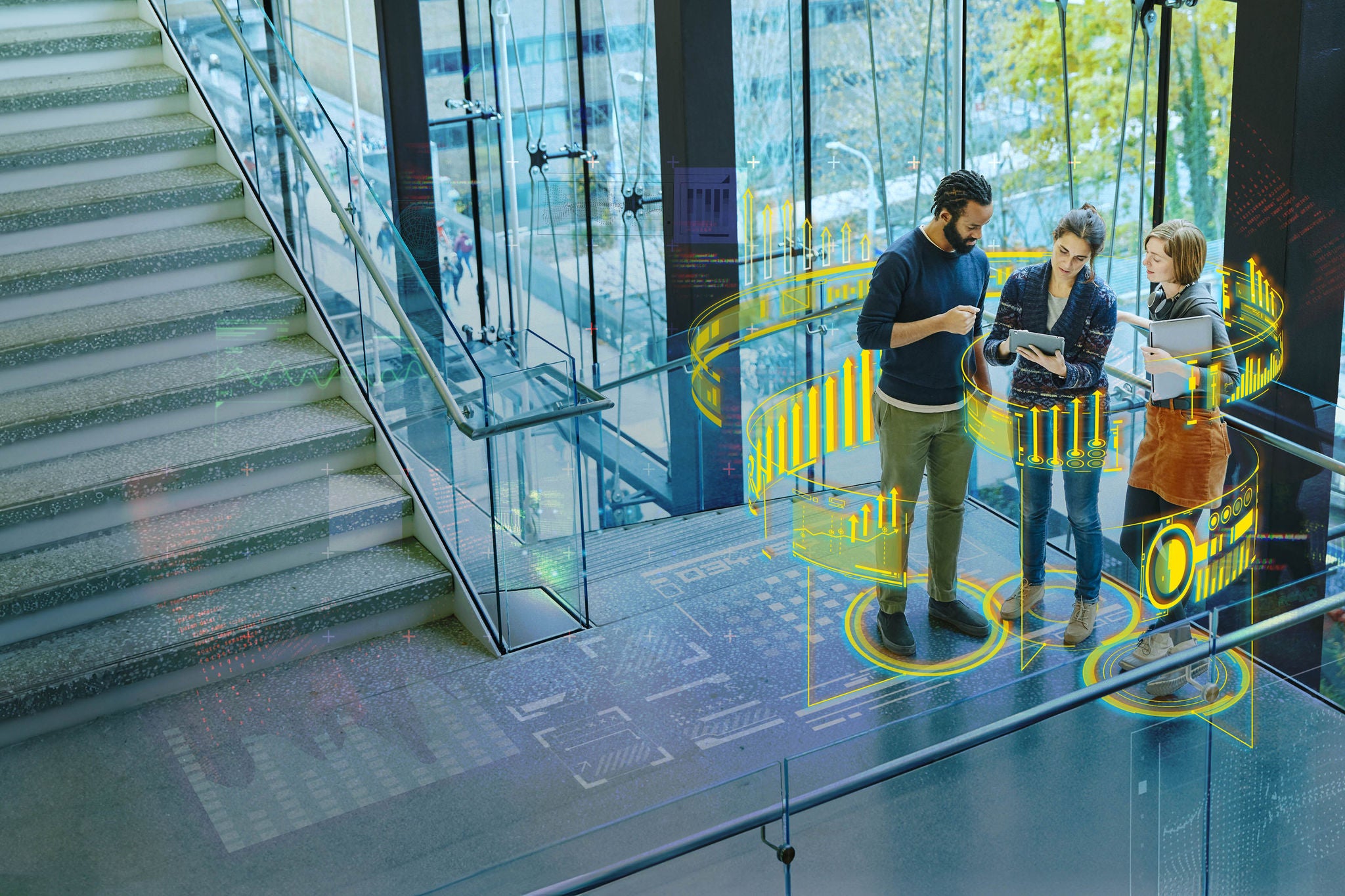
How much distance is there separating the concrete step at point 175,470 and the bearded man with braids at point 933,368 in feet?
6.81

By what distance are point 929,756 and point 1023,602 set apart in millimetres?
2047

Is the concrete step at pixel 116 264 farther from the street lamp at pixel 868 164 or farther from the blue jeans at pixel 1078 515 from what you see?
the blue jeans at pixel 1078 515

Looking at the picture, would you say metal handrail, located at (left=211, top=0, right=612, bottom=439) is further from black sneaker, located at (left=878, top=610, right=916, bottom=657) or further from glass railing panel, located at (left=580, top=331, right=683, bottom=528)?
glass railing panel, located at (left=580, top=331, right=683, bottom=528)

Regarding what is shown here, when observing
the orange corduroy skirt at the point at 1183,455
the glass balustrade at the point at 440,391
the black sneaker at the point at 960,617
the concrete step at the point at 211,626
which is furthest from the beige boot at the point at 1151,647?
the concrete step at the point at 211,626

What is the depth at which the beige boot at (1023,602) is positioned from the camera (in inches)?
196

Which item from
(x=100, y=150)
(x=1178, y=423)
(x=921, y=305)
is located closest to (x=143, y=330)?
(x=100, y=150)

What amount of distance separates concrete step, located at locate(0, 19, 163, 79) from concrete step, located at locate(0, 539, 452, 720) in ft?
9.40

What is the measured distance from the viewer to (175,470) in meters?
5.10

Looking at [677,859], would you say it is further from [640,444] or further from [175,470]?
[640,444]

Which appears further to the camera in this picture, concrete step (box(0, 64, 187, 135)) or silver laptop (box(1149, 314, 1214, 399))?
concrete step (box(0, 64, 187, 135))

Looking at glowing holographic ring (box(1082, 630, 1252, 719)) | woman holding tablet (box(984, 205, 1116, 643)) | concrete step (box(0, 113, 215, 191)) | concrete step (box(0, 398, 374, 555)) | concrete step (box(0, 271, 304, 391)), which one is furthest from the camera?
concrete step (box(0, 113, 215, 191))

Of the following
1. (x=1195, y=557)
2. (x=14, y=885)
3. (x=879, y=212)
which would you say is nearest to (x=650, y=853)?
(x=14, y=885)

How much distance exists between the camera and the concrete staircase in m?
4.73

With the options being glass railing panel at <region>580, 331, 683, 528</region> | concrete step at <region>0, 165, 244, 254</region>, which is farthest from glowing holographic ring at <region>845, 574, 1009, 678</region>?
concrete step at <region>0, 165, 244, 254</region>
